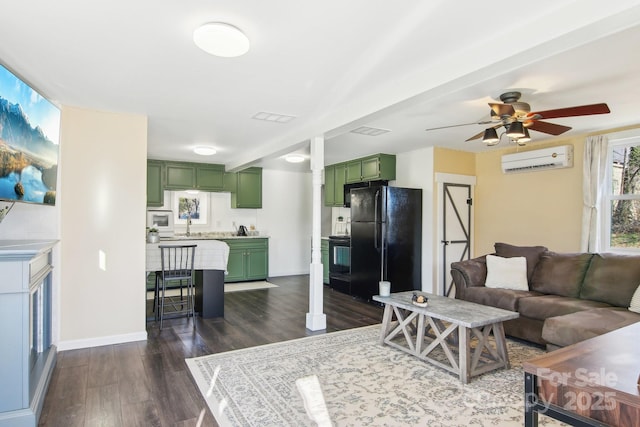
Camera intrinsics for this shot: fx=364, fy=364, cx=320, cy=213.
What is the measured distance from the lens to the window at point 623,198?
14.0 ft

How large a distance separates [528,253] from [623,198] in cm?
131

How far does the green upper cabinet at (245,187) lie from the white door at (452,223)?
3.65 m

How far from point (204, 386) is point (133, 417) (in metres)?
0.52

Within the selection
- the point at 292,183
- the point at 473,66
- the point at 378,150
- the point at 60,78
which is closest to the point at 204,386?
the point at 60,78

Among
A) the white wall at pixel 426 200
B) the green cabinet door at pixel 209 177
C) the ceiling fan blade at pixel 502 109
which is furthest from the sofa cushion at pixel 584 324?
the green cabinet door at pixel 209 177

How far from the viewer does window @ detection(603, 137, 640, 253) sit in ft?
14.0

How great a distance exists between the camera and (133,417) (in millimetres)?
2299

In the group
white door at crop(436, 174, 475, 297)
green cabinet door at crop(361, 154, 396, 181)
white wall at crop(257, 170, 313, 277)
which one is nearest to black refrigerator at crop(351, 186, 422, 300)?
white door at crop(436, 174, 475, 297)

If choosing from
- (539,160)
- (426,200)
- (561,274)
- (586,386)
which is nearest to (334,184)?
(426,200)

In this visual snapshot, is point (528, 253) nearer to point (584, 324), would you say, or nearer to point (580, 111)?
point (584, 324)

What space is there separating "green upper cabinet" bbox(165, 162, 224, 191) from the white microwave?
19.9 inches

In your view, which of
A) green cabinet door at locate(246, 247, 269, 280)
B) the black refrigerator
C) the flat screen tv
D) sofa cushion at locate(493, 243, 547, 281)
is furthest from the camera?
green cabinet door at locate(246, 247, 269, 280)

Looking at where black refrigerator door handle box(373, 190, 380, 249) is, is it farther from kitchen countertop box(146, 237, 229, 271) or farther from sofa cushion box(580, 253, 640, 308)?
sofa cushion box(580, 253, 640, 308)

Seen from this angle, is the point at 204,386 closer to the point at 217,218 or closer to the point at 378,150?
the point at 378,150
